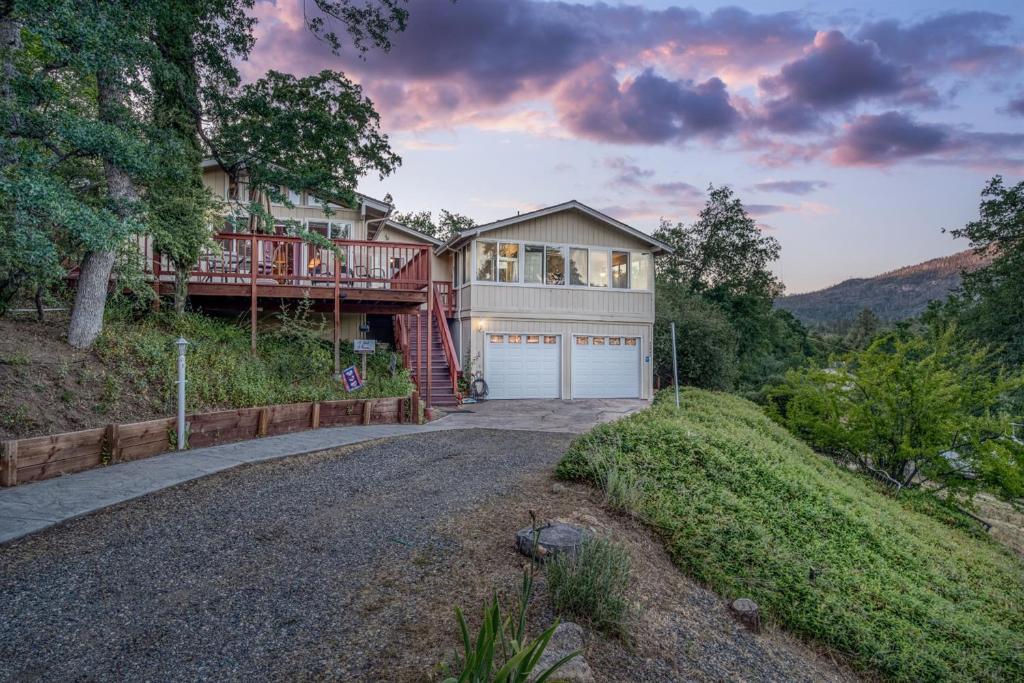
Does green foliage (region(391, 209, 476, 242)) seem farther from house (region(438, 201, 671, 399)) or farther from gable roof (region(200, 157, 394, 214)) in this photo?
house (region(438, 201, 671, 399))

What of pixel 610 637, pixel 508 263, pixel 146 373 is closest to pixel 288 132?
pixel 146 373

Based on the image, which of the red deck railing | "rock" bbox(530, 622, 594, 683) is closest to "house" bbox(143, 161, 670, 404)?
the red deck railing

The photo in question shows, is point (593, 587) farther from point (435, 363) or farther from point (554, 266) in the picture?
point (554, 266)

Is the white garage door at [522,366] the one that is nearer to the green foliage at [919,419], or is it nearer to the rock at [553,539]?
the green foliage at [919,419]

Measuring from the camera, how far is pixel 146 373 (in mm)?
8133

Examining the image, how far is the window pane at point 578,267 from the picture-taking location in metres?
16.5

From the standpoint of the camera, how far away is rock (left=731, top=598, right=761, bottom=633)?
3639 mm

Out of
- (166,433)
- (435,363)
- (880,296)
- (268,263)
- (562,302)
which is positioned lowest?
(166,433)

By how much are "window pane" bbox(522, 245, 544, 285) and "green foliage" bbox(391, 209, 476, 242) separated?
65.3 feet

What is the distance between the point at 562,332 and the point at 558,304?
2.87ft

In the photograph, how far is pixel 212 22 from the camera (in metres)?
9.63

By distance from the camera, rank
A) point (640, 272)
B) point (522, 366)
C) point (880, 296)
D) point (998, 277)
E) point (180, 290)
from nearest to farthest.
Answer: point (180, 290), point (522, 366), point (640, 272), point (998, 277), point (880, 296)

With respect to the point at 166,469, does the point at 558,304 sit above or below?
above

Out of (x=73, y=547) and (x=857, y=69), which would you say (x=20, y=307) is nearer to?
(x=73, y=547)
